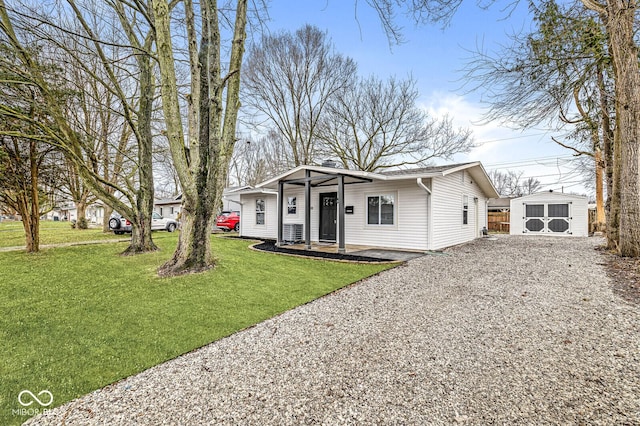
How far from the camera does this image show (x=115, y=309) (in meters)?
4.14

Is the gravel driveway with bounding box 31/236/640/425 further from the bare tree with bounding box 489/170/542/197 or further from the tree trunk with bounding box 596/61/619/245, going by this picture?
the bare tree with bounding box 489/170/542/197

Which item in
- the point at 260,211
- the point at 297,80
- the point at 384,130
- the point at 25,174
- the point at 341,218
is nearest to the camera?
the point at 25,174

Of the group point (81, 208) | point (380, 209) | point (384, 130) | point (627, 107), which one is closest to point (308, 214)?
point (380, 209)

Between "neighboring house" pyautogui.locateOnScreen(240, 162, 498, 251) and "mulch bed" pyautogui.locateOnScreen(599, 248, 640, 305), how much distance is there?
417 centimetres

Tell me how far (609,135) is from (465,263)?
7284 mm

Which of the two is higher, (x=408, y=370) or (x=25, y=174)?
(x=25, y=174)

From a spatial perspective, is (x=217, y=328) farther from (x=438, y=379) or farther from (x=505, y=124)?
(x=505, y=124)

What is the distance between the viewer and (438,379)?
244 centimetres

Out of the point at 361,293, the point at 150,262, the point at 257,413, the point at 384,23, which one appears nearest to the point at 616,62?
the point at 384,23

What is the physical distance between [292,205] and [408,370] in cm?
1078

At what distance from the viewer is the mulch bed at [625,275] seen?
14.8ft

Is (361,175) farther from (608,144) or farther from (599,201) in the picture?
(599,201)

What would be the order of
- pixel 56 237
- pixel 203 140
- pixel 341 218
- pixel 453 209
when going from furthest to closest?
1. pixel 56 237
2. pixel 453 209
3. pixel 341 218
4. pixel 203 140

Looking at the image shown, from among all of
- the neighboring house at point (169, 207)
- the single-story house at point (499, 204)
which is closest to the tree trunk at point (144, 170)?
the neighboring house at point (169, 207)
